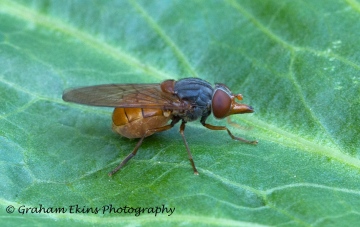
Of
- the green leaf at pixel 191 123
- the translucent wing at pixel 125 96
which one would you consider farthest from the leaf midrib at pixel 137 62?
the translucent wing at pixel 125 96

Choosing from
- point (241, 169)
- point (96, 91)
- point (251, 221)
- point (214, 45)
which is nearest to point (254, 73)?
point (214, 45)

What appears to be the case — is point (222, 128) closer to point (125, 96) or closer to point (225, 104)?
point (225, 104)

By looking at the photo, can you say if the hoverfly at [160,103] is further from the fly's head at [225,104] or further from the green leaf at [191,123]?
the green leaf at [191,123]

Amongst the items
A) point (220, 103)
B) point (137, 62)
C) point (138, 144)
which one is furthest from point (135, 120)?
point (137, 62)

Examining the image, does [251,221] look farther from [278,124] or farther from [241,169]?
[278,124]

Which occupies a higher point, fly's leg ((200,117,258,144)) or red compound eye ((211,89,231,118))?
red compound eye ((211,89,231,118))

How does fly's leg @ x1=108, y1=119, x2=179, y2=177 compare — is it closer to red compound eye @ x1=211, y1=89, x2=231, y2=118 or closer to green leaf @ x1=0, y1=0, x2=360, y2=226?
green leaf @ x1=0, y1=0, x2=360, y2=226

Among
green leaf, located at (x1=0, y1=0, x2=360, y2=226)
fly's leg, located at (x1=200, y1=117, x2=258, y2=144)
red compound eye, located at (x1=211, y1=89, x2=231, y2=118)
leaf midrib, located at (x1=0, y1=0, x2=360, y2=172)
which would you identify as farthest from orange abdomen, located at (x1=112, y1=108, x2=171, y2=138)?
leaf midrib, located at (x1=0, y1=0, x2=360, y2=172)
